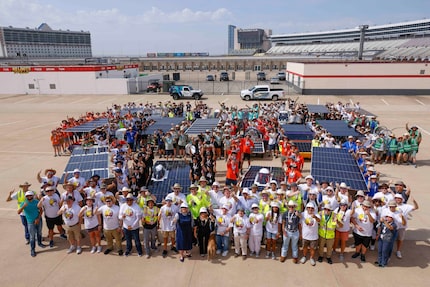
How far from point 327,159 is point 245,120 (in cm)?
798

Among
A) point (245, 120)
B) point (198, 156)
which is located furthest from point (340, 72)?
point (198, 156)

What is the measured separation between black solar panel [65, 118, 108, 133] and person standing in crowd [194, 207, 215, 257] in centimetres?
1005

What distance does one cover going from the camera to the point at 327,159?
9.60 meters

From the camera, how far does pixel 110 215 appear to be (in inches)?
261

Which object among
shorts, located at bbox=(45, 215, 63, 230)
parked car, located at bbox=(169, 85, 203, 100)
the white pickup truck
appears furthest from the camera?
parked car, located at bbox=(169, 85, 203, 100)

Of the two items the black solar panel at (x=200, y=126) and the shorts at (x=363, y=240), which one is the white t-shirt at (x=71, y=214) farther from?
the black solar panel at (x=200, y=126)

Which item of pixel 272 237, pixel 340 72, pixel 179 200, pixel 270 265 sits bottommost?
pixel 270 265

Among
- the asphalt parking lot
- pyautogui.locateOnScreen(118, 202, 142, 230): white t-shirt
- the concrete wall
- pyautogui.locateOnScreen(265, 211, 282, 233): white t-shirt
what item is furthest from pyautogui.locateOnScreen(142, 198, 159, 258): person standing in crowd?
the concrete wall

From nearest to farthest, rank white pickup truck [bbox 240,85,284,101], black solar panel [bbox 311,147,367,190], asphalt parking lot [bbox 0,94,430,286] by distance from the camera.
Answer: asphalt parking lot [bbox 0,94,430,286] → black solar panel [bbox 311,147,367,190] → white pickup truck [bbox 240,85,284,101]

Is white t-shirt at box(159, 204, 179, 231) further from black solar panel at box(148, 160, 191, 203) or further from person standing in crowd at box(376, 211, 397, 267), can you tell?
person standing in crowd at box(376, 211, 397, 267)

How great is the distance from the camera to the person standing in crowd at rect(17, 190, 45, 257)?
22.3ft

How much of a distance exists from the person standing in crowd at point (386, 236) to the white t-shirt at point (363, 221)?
207 mm

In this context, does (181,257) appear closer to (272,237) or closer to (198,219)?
(198,219)

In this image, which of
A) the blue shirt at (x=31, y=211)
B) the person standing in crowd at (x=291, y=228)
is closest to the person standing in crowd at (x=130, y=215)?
the blue shirt at (x=31, y=211)
